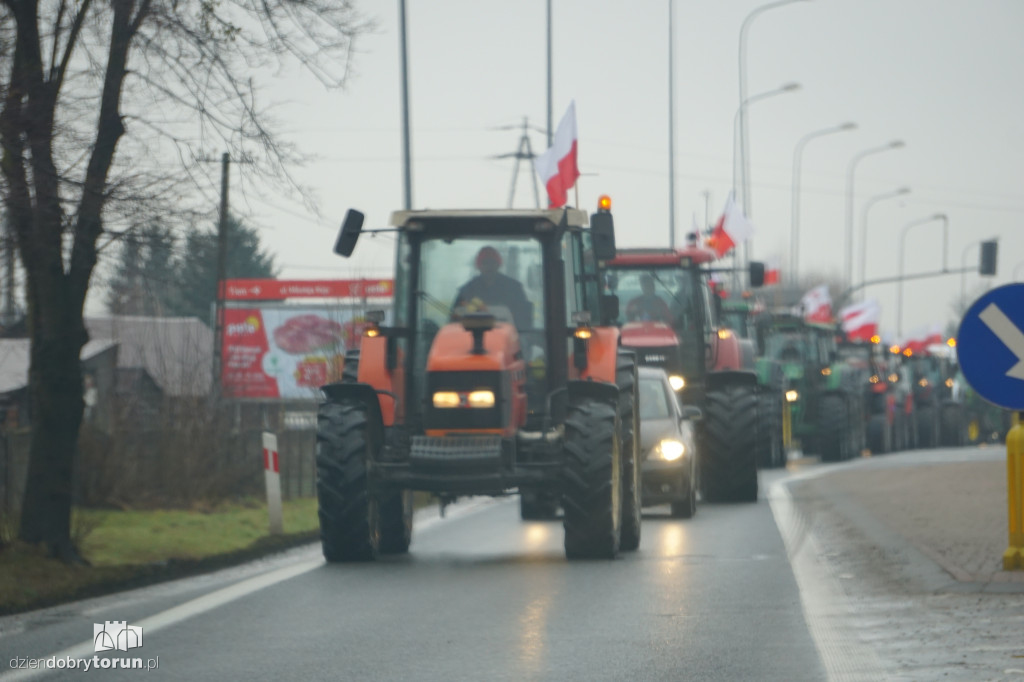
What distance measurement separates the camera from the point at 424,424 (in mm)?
13914

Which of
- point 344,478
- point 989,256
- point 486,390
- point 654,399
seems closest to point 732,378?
point 654,399

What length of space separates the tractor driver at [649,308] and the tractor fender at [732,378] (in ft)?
3.32

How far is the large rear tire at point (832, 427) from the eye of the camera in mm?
34375

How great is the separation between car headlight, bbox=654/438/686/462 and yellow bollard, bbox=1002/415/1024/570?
20.4 feet

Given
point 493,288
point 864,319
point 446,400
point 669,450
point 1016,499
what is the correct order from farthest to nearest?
point 864,319 < point 669,450 < point 493,288 < point 446,400 < point 1016,499

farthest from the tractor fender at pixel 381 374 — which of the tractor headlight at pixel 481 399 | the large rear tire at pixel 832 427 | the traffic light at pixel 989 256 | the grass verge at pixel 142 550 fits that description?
the traffic light at pixel 989 256

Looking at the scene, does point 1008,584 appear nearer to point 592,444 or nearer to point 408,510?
point 592,444

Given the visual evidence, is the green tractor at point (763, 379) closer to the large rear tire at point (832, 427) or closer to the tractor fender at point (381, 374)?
the large rear tire at point (832, 427)

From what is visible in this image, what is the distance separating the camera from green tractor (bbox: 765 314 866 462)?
113 feet

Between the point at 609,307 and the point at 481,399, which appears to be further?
the point at 609,307

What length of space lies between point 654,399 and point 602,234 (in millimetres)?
5628

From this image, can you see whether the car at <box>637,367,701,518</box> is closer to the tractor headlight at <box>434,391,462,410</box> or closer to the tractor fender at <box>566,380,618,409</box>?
the tractor fender at <box>566,380,618,409</box>

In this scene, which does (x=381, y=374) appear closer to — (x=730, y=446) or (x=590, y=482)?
(x=590, y=482)

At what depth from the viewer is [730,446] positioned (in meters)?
21.2
